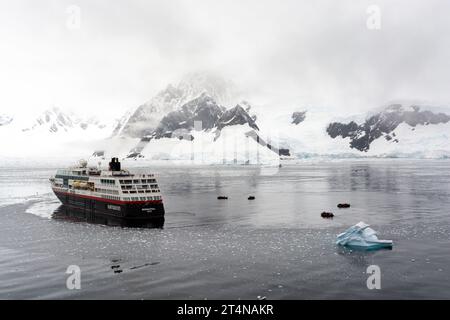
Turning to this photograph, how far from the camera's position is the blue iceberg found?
55.6 meters

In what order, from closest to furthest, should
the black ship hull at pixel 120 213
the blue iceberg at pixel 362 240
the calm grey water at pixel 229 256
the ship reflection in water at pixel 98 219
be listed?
1. the calm grey water at pixel 229 256
2. the blue iceberg at pixel 362 240
3. the ship reflection in water at pixel 98 219
4. the black ship hull at pixel 120 213

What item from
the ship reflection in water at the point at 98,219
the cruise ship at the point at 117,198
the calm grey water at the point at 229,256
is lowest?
the calm grey water at the point at 229,256

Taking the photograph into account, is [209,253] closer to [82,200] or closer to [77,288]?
[77,288]

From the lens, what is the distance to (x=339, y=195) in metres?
119

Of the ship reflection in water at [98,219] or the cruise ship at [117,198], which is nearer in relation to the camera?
the ship reflection in water at [98,219]

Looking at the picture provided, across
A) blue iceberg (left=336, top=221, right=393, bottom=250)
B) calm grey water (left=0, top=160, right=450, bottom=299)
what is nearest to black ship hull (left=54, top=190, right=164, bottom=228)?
calm grey water (left=0, top=160, right=450, bottom=299)

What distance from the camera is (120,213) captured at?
257 feet

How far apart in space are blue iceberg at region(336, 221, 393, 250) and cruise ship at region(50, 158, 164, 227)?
32.8 meters

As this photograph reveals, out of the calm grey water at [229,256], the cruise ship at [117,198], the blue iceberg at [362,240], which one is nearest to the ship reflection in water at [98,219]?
the cruise ship at [117,198]

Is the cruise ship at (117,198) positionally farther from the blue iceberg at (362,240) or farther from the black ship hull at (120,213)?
the blue iceberg at (362,240)

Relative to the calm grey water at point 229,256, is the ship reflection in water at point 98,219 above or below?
above

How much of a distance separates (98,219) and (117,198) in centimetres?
598

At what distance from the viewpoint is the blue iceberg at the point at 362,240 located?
2190 inches
